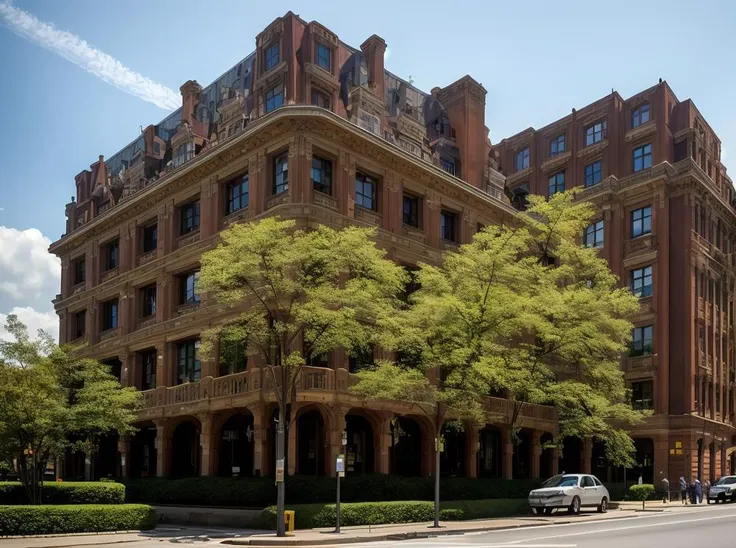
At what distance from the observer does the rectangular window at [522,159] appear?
7338 centimetres

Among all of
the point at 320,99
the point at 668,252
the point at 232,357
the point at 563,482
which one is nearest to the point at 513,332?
the point at 563,482

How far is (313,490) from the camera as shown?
32188mm

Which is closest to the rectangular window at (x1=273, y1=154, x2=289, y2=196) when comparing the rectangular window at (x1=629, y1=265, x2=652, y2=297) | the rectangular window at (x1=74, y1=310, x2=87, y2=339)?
the rectangular window at (x1=74, y1=310, x2=87, y2=339)

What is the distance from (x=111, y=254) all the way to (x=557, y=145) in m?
38.2

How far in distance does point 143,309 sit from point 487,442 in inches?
844

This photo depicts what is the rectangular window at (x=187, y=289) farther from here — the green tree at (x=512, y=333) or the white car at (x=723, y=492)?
the white car at (x=723, y=492)

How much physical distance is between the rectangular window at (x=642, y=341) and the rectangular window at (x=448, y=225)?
839 inches

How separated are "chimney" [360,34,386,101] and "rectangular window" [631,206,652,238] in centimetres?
2749

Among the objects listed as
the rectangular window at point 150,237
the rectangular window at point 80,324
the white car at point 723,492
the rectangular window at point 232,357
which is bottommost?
the white car at point 723,492

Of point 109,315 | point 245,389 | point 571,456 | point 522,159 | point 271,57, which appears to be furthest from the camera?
point 522,159

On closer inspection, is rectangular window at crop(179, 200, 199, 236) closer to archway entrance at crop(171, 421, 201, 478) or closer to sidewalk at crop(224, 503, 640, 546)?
archway entrance at crop(171, 421, 201, 478)

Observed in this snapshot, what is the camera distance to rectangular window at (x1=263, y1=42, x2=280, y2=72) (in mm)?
40469

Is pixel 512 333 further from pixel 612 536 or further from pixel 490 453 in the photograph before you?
pixel 490 453

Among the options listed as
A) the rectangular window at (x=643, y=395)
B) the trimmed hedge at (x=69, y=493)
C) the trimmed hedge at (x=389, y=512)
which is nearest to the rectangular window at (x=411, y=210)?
the trimmed hedge at (x=389, y=512)
